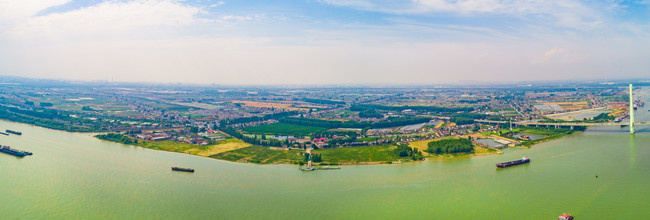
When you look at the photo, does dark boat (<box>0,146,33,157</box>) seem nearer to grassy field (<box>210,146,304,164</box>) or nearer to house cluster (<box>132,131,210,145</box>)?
house cluster (<box>132,131,210,145</box>)

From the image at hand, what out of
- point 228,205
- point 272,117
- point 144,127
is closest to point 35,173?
point 228,205

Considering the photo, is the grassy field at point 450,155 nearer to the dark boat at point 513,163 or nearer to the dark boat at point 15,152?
the dark boat at point 513,163

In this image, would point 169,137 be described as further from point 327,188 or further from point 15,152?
point 327,188

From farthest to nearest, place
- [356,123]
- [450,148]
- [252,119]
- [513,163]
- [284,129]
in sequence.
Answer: [252,119] < [356,123] < [284,129] < [450,148] < [513,163]

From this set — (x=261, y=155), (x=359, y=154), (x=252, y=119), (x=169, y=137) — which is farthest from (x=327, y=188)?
(x=252, y=119)

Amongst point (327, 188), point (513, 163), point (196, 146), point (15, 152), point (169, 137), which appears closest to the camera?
point (327, 188)

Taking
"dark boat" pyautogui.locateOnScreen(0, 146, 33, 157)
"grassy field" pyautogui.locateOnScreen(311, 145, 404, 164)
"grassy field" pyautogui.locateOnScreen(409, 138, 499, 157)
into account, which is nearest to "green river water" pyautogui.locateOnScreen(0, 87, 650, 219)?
"dark boat" pyautogui.locateOnScreen(0, 146, 33, 157)

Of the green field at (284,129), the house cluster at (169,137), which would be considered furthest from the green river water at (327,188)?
the green field at (284,129)
